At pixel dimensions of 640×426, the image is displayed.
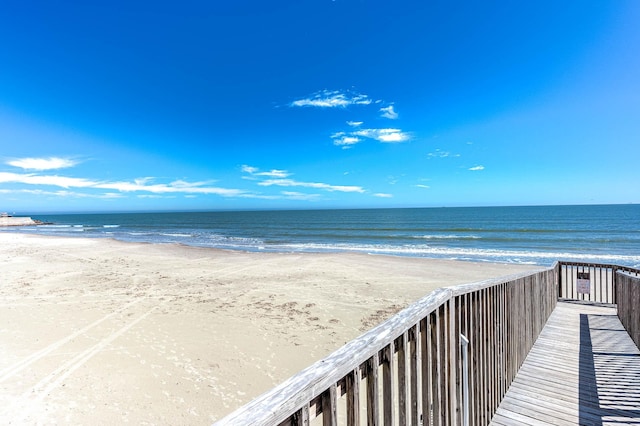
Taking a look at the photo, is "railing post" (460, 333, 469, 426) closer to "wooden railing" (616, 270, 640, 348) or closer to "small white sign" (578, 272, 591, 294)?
"wooden railing" (616, 270, 640, 348)

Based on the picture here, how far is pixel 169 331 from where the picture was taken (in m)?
7.29

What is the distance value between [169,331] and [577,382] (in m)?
7.50

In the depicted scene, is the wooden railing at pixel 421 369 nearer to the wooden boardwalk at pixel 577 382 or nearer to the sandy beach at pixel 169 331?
the wooden boardwalk at pixel 577 382

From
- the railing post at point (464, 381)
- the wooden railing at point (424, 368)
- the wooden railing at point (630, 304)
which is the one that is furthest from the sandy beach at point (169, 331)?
the wooden railing at point (630, 304)

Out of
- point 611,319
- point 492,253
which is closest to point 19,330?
point 611,319

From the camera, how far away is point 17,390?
4789 mm

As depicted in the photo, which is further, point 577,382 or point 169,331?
point 169,331

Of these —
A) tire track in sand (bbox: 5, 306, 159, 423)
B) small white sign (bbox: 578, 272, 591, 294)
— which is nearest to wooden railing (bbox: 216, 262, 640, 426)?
tire track in sand (bbox: 5, 306, 159, 423)

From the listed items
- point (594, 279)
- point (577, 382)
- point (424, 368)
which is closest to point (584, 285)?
point (594, 279)

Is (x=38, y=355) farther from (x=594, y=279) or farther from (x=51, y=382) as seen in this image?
(x=594, y=279)

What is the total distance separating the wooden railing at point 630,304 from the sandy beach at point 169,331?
185 inches

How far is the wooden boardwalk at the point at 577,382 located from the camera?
308 centimetres

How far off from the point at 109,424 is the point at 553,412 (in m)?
5.29

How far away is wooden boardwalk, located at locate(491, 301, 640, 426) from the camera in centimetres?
308
